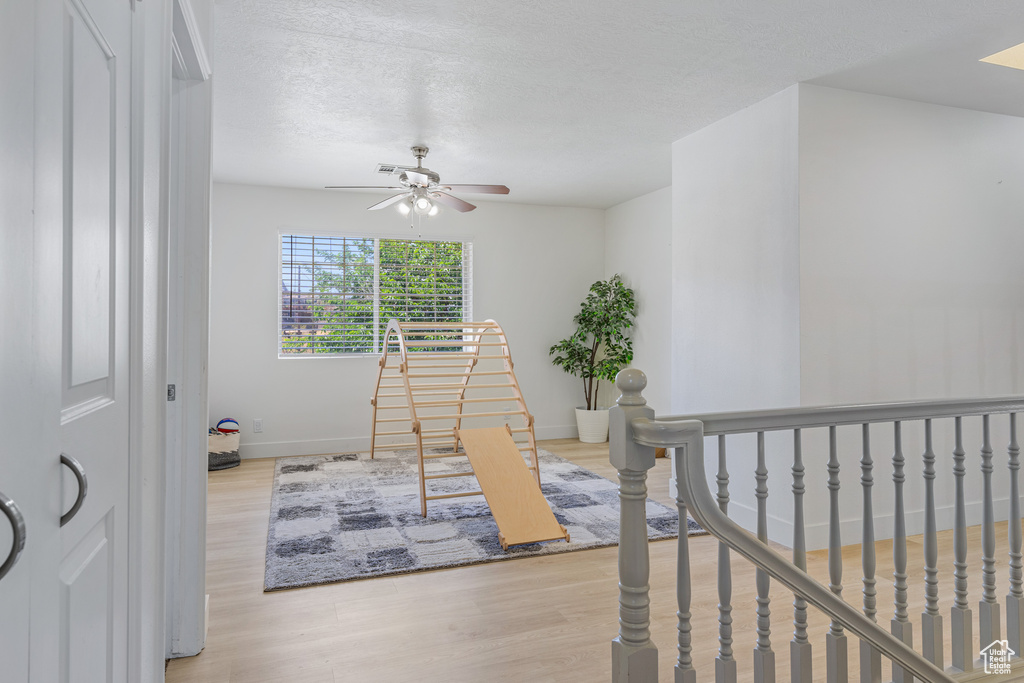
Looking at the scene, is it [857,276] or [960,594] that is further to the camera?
[857,276]

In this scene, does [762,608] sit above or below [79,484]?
below

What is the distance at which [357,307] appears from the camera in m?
6.18

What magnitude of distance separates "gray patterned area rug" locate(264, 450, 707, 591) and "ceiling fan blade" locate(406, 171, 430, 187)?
84.3 inches

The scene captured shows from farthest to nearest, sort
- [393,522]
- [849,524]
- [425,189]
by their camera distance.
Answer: [425,189] < [393,522] < [849,524]

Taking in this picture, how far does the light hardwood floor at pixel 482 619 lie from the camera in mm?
2156

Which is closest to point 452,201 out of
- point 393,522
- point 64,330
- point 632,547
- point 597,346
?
point 393,522

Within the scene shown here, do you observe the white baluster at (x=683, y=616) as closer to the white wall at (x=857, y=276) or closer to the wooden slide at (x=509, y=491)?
the wooden slide at (x=509, y=491)

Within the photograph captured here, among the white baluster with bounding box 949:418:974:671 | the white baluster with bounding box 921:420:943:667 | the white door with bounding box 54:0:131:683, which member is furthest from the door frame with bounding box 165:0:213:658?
the white baluster with bounding box 949:418:974:671

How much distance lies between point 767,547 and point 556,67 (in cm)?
256

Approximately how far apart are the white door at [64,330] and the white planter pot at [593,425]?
561 cm

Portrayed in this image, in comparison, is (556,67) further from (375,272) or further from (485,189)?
(375,272)

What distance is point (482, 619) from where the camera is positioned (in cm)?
253

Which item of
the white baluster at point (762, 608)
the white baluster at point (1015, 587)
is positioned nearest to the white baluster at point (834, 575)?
the white baluster at point (762, 608)

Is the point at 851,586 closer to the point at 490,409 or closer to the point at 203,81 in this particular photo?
the point at 203,81
